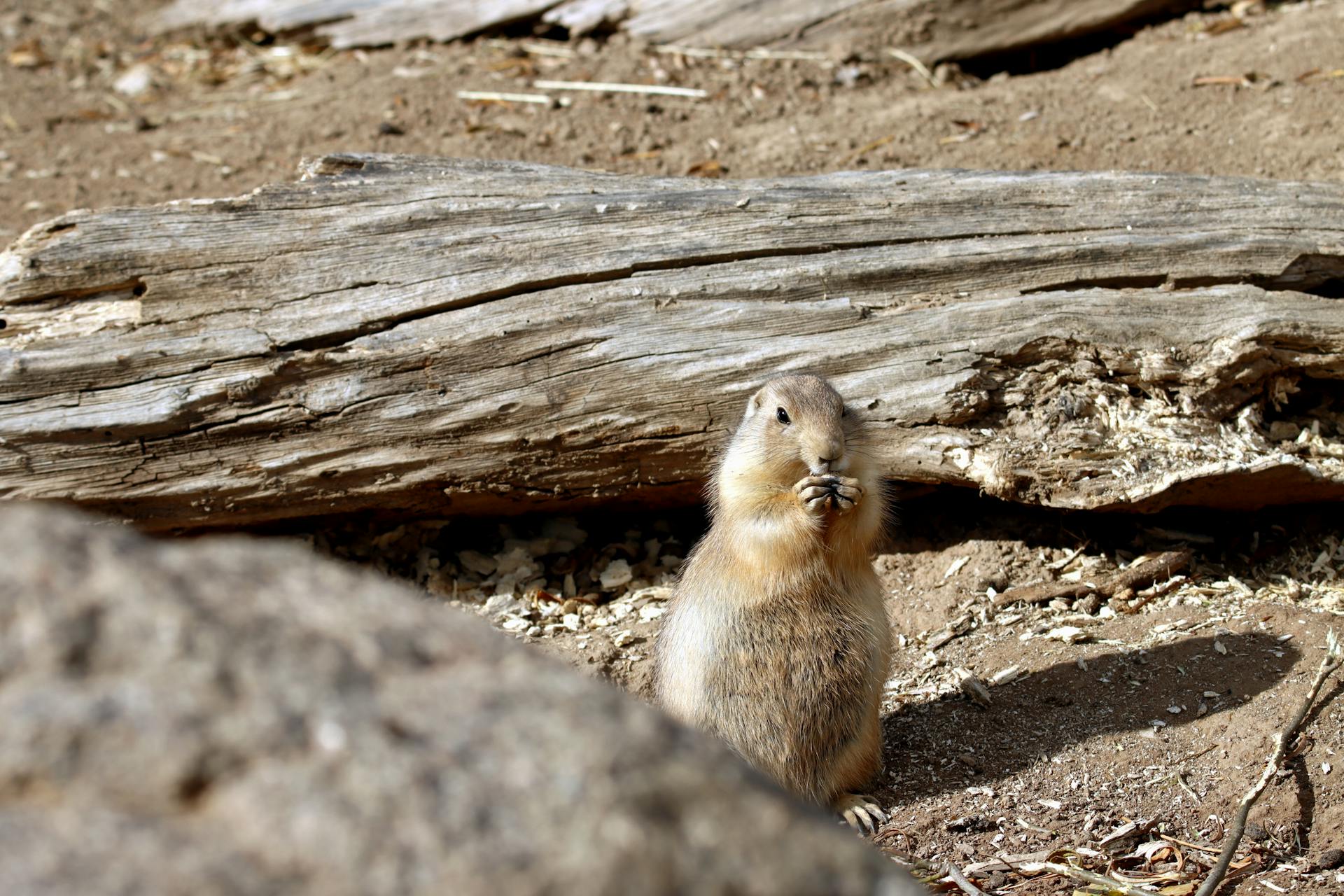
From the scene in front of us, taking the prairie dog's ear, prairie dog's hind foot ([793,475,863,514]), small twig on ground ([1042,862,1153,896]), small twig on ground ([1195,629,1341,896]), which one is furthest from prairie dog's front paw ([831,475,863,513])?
small twig on ground ([1195,629,1341,896])

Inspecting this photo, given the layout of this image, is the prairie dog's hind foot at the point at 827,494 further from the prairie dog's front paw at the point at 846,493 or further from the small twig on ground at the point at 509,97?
the small twig on ground at the point at 509,97

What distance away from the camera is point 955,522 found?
6398mm

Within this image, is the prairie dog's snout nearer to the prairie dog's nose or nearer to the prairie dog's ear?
the prairie dog's nose

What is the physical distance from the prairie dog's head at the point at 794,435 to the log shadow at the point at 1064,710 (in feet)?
4.06

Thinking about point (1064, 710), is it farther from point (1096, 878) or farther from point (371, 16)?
point (371, 16)

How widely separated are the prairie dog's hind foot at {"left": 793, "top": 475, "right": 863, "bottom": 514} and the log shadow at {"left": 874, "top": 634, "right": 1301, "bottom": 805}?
1144 mm

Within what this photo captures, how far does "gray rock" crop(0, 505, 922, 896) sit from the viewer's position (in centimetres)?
140

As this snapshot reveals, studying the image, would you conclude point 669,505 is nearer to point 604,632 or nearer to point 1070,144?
point 604,632

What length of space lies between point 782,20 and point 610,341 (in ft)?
17.0

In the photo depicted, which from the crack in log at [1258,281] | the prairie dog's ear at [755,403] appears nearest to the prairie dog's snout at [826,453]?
the prairie dog's ear at [755,403]

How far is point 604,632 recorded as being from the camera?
19.8 feet

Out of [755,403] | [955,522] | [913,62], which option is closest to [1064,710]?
[955,522]

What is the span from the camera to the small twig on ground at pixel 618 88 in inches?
360

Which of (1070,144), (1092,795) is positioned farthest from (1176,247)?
(1092,795)
